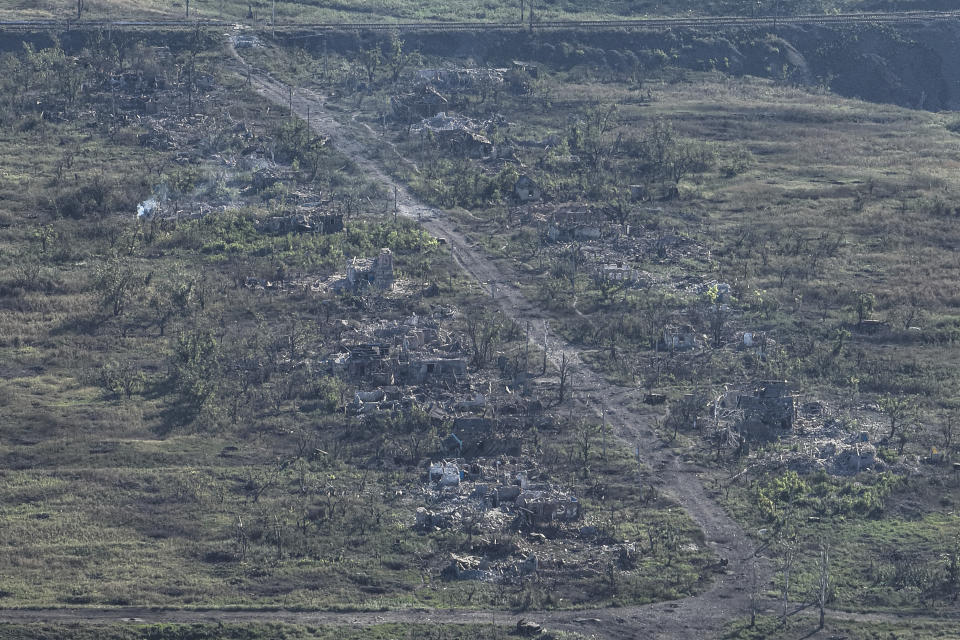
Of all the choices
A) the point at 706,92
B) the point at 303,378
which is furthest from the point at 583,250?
the point at 706,92

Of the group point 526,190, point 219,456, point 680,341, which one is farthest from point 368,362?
point 526,190

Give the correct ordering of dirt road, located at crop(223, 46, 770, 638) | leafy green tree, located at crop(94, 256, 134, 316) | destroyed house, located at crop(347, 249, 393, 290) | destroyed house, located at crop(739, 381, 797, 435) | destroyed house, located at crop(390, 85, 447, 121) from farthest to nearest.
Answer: destroyed house, located at crop(390, 85, 447, 121), destroyed house, located at crop(347, 249, 393, 290), leafy green tree, located at crop(94, 256, 134, 316), destroyed house, located at crop(739, 381, 797, 435), dirt road, located at crop(223, 46, 770, 638)

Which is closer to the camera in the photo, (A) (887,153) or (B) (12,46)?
(A) (887,153)

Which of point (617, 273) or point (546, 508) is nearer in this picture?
point (546, 508)

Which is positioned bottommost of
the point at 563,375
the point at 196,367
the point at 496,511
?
the point at 196,367

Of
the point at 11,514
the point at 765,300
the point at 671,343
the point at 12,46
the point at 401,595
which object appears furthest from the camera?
the point at 12,46

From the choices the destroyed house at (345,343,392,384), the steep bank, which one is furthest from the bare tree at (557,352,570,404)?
the steep bank

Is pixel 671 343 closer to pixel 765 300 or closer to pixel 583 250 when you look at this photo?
pixel 765 300

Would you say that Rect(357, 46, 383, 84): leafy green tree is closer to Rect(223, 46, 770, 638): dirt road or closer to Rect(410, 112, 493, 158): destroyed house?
Rect(410, 112, 493, 158): destroyed house

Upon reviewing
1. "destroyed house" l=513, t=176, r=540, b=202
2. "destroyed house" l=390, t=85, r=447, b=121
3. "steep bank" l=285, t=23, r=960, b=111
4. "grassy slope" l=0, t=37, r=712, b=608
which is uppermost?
"steep bank" l=285, t=23, r=960, b=111

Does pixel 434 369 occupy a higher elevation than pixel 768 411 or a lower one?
lower

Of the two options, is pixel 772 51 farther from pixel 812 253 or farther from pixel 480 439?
pixel 480 439
